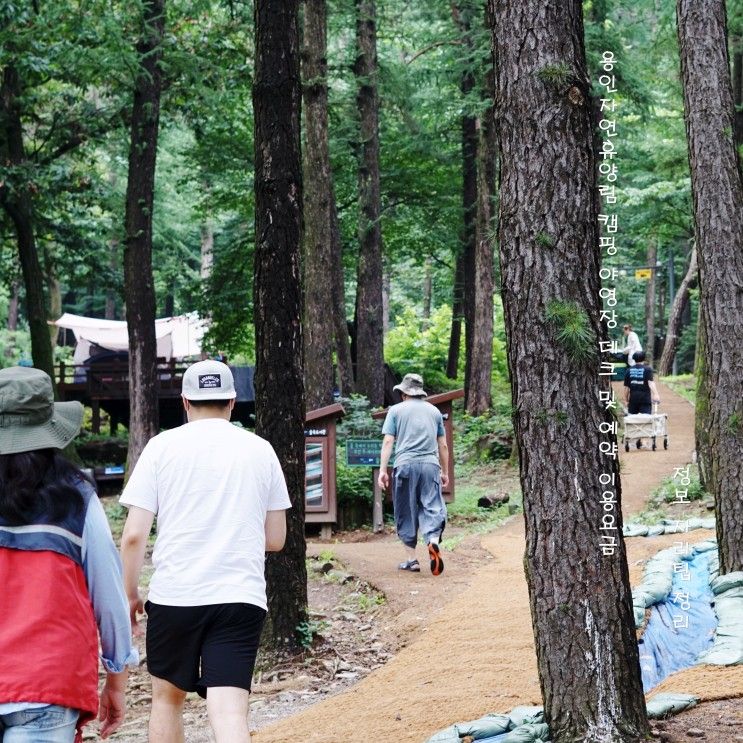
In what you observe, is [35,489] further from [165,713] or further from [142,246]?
[142,246]

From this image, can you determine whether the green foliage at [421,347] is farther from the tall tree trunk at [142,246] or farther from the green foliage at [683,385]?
the tall tree trunk at [142,246]

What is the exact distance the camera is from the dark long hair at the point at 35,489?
329 centimetres

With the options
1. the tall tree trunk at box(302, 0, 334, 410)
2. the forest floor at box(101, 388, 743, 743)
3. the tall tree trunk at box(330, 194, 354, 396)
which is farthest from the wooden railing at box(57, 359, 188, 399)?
the forest floor at box(101, 388, 743, 743)

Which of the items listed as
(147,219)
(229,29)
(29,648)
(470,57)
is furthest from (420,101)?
(29,648)

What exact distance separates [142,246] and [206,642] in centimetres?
1607

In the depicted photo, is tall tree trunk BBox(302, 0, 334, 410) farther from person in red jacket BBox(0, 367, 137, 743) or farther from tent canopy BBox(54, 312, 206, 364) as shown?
tent canopy BBox(54, 312, 206, 364)

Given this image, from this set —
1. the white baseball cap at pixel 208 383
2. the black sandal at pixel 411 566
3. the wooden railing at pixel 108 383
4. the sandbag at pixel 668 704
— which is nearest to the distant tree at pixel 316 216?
the black sandal at pixel 411 566

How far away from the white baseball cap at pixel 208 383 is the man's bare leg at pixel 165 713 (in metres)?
1.22

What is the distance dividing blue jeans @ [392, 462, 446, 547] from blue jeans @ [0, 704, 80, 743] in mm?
7945

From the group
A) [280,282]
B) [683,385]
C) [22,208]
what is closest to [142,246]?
[22,208]

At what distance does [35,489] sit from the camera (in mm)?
3336

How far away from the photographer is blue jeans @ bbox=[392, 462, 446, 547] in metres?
11.1

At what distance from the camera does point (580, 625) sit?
4.95 m

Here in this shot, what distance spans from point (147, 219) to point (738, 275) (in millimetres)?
12899
